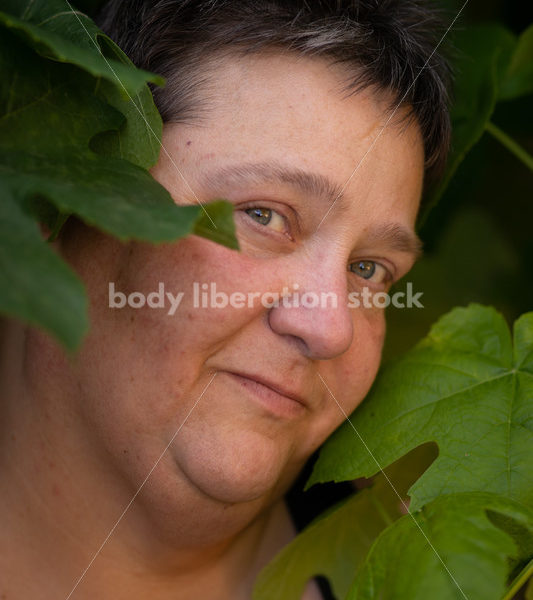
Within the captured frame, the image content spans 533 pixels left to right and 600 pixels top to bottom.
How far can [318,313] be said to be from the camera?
864mm

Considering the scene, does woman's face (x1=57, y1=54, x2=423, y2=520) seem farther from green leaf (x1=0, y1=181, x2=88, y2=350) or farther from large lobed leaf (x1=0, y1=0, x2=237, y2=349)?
green leaf (x1=0, y1=181, x2=88, y2=350)

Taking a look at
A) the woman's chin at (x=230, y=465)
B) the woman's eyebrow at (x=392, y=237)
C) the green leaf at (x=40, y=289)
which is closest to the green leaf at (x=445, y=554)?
the woman's chin at (x=230, y=465)

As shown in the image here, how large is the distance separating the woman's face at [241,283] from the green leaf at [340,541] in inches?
11.4

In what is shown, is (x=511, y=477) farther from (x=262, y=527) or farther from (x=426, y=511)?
(x=262, y=527)

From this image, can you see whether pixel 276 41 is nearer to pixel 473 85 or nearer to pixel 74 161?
pixel 74 161

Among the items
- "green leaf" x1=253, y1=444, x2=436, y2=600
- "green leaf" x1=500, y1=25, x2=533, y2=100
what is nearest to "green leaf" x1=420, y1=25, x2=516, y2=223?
"green leaf" x1=500, y1=25, x2=533, y2=100

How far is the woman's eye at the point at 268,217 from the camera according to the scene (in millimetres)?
911

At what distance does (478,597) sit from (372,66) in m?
0.67

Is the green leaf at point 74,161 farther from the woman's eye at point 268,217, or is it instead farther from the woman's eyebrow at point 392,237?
the woman's eyebrow at point 392,237

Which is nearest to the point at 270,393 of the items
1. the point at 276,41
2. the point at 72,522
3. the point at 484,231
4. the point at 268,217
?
the point at 268,217

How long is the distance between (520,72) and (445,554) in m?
0.95

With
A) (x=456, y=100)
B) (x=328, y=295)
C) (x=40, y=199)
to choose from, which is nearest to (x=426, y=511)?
(x=328, y=295)

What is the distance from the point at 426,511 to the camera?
83 cm

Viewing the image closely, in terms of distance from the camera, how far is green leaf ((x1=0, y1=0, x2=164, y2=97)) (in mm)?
658
